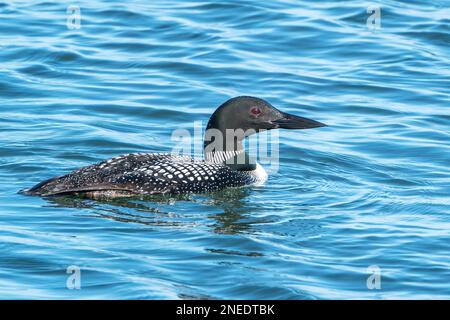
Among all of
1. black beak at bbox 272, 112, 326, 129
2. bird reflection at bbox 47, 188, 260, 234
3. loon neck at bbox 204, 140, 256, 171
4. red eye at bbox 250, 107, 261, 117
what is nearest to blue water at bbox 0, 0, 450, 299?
bird reflection at bbox 47, 188, 260, 234

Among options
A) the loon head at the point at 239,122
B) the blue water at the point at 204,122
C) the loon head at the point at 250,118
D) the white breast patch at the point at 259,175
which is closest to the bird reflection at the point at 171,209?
the blue water at the point at 204,122

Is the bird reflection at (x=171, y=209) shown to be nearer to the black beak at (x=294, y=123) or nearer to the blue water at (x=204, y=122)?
the blue water at (x=204, y=122)

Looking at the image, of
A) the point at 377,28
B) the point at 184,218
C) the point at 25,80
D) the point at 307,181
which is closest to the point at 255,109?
the point at 307,181

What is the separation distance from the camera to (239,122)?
29.2ft

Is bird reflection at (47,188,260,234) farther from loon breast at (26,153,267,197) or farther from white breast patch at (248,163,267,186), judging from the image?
white breast patch at (248,163,267,186)

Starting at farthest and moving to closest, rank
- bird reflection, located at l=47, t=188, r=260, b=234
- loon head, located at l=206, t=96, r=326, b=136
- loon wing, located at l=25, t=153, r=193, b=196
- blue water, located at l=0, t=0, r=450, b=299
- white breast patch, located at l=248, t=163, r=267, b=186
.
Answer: white breast patch, located at l=248, t=163, r=267, b=186 → loon head, located at l=206, t=96, r=326, b=136 → loon wing, located at l=25, t=153, r=193, b=196 → bird reflection, located at l=47, t=188, r=260, b=234 → blue water, located at l=0, t=0, r=450, b=299

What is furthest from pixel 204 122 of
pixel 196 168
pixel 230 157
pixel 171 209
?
pixel 171 209

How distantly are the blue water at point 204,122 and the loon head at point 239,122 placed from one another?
17.0 inches

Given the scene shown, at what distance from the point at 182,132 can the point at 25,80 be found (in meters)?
2.28

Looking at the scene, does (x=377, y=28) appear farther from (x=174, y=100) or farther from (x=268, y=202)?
(x=268, y=202)

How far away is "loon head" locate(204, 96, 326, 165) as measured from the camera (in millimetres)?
8844

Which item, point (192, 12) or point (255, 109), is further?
point (192, 12)

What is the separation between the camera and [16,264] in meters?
6.96

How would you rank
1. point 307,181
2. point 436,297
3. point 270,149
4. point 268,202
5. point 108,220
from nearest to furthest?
point 436,297 < point 108,220 < point 268,202 < point 307,181 < point 270,149
